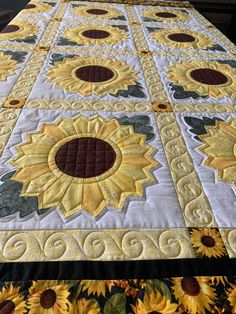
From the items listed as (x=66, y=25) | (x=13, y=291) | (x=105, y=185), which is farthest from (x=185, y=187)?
(x=66, y=25)

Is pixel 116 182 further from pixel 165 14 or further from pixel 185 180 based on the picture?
pixel 165 14

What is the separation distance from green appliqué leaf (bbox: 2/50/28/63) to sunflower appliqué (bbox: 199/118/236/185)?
83 cm

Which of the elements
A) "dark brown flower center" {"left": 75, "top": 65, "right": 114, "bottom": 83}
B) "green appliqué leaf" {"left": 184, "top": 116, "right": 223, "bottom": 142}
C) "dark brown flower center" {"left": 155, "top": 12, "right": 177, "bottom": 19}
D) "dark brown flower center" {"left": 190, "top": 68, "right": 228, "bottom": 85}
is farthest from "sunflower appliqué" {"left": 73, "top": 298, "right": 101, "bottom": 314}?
"dark brown flower center" {"left": 155, "top": 12, "right": 177, "bottom": 19}

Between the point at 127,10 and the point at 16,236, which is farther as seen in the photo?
the point at 127,10

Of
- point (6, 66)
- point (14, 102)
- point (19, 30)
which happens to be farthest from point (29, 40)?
point (14, 102)

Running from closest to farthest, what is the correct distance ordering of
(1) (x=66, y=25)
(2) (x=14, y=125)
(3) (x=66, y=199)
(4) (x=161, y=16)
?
(3) (x=66, y=199) < (2) (x=14, y=125) < (1) (x=66, y=25) < (4) (x=161, y=16)

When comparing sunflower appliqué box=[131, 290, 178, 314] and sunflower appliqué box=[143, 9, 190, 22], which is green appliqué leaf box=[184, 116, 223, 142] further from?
sunflower appliqué box=[143, 9, 190, 22]

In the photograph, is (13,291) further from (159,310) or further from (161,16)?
(161,16)

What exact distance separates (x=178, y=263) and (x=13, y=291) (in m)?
0.30

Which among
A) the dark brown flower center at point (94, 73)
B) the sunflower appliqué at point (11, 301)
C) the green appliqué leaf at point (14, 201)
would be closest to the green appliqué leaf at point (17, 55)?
the dark brown flower center at point (94, 73)

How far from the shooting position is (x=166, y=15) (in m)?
2.00

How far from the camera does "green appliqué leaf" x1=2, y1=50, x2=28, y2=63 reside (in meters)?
1.27

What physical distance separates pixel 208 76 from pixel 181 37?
51 centimetres

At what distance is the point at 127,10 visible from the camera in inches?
81.0
